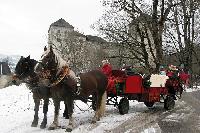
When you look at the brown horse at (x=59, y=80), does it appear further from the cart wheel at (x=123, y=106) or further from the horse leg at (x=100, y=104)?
the cart wheel at (x=123, y=106)

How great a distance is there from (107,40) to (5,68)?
63594 mm

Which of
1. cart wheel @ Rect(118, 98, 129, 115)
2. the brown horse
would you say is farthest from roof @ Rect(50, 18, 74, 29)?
the brown horse

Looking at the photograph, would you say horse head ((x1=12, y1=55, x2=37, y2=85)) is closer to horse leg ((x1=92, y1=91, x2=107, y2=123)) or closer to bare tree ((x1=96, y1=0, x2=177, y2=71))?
horse leg ((x1=92, y1=91, x2=107, y2=123))

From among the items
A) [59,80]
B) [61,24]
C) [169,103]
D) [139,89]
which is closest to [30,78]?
[59,80]

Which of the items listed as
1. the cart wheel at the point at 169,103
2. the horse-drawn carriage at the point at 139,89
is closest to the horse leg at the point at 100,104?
the horse-drawn carriage at the point at 139,89

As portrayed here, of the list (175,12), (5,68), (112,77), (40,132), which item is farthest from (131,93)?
(5,68)

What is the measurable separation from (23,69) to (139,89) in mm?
5153

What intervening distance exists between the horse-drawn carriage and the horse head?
3.70 meters

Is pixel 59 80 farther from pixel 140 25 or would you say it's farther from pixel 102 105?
pixel 140 25

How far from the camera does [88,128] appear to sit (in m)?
11.1

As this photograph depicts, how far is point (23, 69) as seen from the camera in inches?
447

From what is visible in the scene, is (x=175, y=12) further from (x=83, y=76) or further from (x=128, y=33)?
(x=83, y=76)

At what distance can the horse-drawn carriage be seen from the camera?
14.5 metres

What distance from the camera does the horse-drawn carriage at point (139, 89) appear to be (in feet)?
47.7
